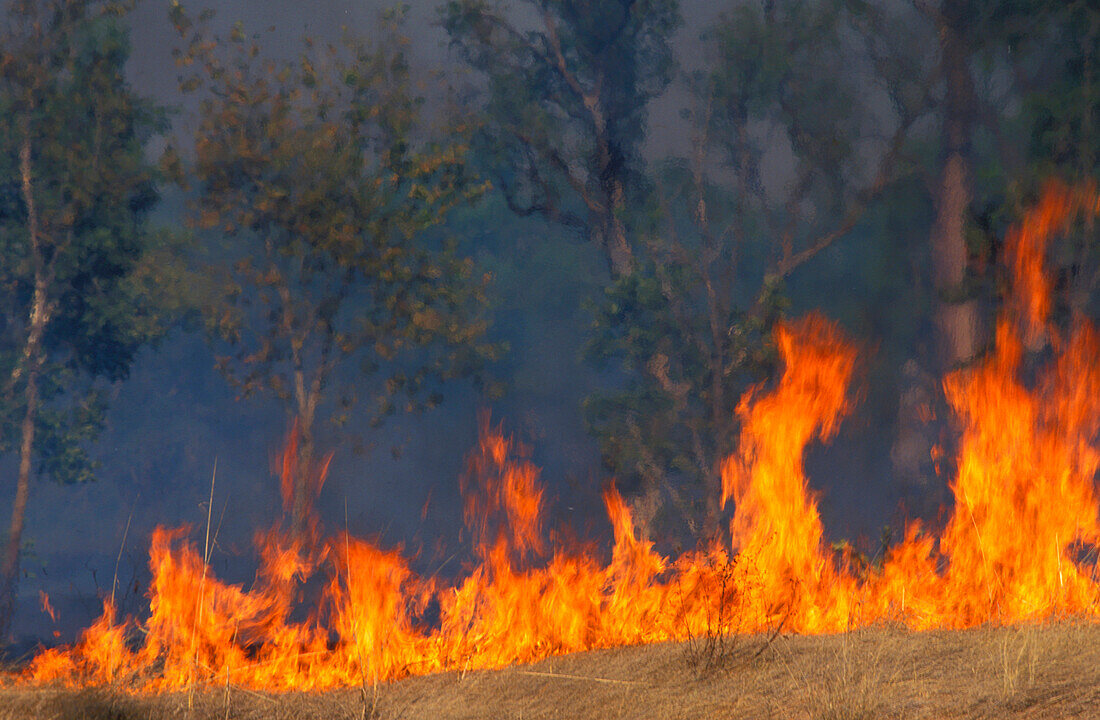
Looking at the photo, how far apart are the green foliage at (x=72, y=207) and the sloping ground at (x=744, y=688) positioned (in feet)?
41.7

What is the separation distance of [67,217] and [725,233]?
11.6 metres

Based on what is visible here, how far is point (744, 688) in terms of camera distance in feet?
20.7

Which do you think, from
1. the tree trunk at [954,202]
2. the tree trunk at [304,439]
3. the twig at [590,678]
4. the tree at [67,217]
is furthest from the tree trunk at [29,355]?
the tree trunk at [954,202]

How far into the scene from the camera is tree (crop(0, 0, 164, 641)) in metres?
18.5

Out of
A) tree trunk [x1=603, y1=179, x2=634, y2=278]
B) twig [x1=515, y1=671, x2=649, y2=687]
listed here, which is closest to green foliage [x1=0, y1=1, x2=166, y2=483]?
Answer: tree trunk [x1=603, y1=179, x2=634, y2=278]

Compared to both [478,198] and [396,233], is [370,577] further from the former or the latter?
[396,233]

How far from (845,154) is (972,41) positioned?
9.73 feet

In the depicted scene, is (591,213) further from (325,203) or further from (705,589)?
(705,589)

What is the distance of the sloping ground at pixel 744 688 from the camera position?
5422 mm

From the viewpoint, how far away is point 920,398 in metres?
20.2

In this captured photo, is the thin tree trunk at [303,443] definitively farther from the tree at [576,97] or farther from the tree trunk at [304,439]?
the tree at [576,97]

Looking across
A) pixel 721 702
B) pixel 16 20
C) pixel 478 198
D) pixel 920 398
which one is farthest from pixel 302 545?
pixel 721 702

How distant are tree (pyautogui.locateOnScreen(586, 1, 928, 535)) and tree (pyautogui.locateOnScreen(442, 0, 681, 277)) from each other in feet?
3.05

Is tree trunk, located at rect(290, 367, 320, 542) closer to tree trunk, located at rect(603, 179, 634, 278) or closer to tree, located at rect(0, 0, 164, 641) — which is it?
tree, located at rect(0, 0, 164, 641)
